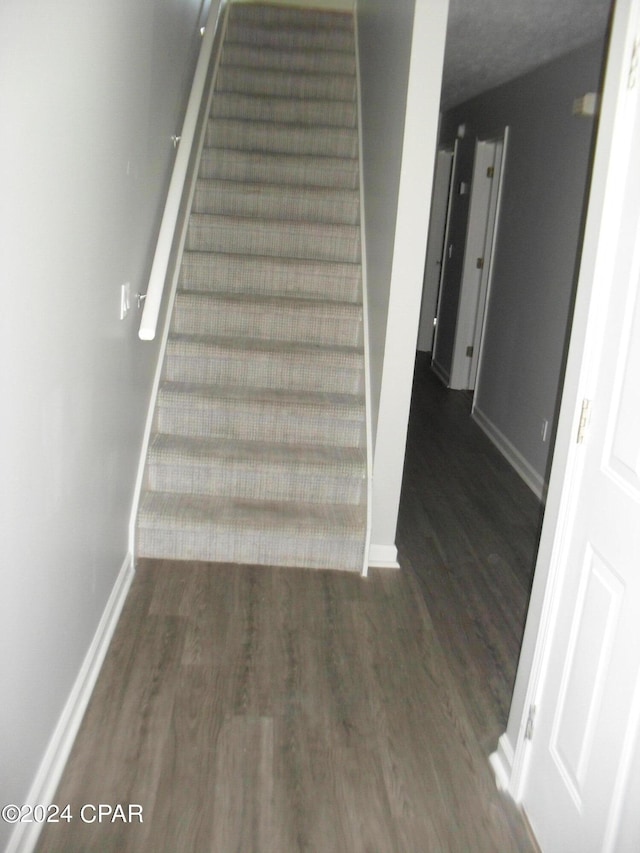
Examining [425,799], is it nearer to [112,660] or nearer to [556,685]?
[556,685]

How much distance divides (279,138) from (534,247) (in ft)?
5.46

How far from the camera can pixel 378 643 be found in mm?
2777

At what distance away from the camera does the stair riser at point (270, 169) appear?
4492 millimetres

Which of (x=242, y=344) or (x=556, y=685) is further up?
(x=242, y=344)

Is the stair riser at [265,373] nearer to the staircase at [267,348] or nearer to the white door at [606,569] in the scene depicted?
the staircase at [267,348]

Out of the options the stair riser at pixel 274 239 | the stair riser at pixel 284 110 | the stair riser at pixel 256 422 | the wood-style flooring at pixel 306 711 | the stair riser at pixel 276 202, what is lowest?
the wood-style flooring at pixel 306 711

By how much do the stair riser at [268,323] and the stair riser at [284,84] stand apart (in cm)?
184

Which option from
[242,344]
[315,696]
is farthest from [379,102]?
[315,696]

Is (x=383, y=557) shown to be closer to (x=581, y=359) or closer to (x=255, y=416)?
(x=255, y=416)

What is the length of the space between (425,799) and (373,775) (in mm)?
→ 150

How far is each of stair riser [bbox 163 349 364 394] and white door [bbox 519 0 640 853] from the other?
196cm

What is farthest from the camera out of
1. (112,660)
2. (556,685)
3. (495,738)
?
(112,660)

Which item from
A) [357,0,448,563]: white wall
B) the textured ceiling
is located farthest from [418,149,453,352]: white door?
[357,0,448,563]: white wall

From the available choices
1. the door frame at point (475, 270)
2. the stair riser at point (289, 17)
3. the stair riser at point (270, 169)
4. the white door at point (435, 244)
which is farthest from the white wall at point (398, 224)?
the white door at point (435, 244)
